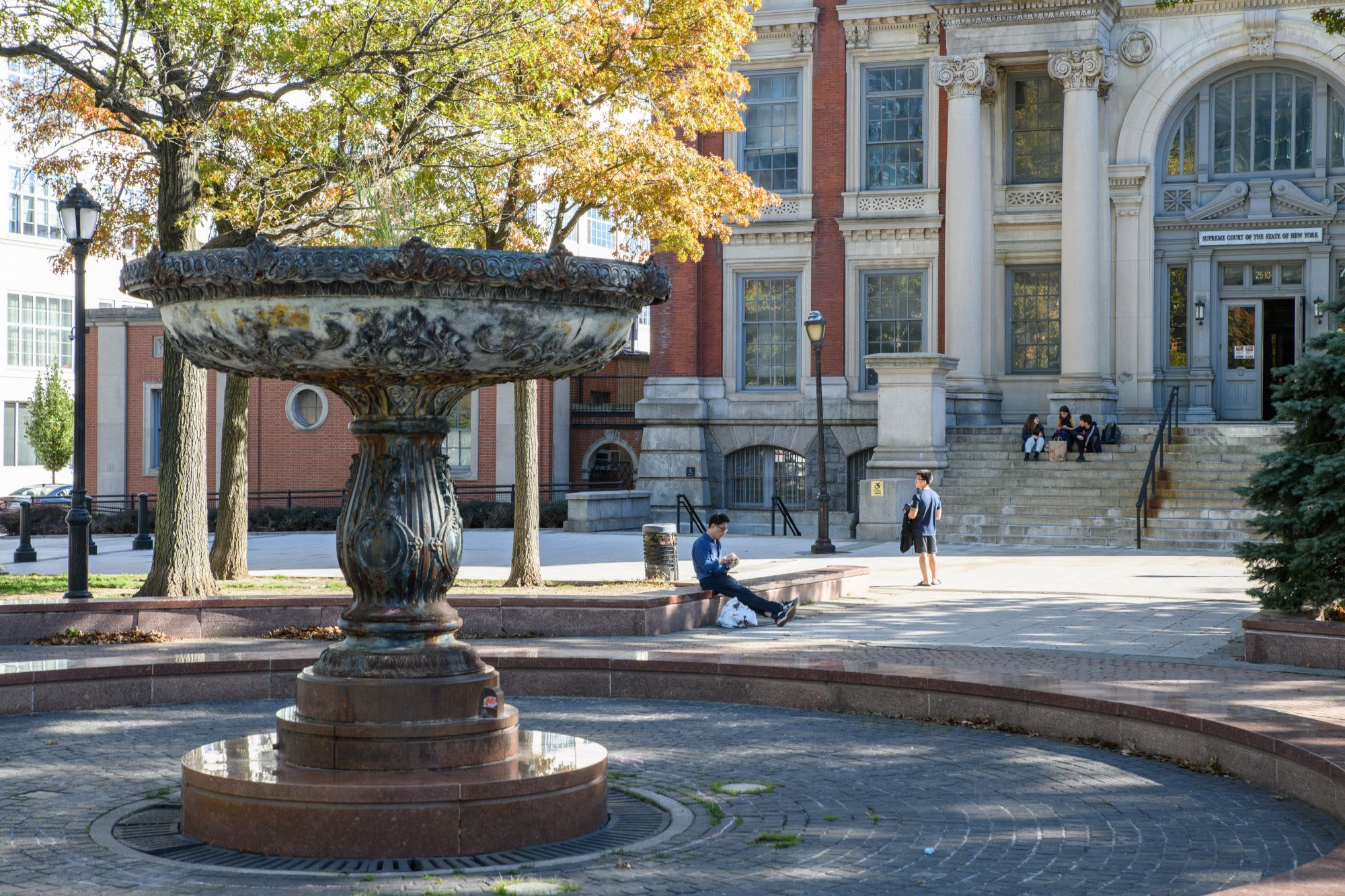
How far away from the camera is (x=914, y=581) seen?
19438 mm

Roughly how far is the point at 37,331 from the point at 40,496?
1655 cm

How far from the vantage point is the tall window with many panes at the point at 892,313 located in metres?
33.6

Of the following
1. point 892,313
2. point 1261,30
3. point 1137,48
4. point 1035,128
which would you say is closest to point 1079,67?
point 1137,48

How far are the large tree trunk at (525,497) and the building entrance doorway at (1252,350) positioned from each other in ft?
67.0

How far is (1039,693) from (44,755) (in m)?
5.67

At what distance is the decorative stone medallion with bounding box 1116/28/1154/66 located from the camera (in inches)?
1262

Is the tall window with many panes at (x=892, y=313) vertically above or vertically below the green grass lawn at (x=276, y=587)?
above

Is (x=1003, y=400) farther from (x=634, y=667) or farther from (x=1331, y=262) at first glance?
(x=634, y=667)

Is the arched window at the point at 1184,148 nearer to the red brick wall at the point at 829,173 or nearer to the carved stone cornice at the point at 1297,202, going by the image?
the carved stone cornice at the point at 1297,202

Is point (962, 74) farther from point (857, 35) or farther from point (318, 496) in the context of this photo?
point (318, 496)

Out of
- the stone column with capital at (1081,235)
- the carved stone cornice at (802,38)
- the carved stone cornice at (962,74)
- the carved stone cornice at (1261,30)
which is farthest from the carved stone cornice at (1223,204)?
the carved stone cornice at (802,38)

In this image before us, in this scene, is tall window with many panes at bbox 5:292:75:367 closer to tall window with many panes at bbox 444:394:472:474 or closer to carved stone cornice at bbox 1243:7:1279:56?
tall window with many panes at bbox 444:394:472:474

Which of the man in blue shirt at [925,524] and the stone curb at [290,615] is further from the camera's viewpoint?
the man in blue shirt at [925,524]

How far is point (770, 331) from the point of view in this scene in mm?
34719
